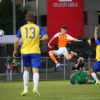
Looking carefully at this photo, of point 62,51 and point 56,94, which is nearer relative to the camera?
point 56,94

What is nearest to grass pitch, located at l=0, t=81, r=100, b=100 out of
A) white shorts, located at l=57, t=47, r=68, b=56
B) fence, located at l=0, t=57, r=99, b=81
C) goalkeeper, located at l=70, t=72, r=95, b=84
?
goalkeeper, located at l=70, t=72, r=95, b=84

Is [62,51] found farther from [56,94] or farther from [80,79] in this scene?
[56,94]

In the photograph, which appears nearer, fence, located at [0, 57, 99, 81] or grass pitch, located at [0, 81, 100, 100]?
grass pitch, located at [0, 81, 100, 100]

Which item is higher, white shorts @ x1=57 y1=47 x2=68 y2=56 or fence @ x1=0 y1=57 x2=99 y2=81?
white shorts @ x1=57 y1=47 x2=68 y2=56

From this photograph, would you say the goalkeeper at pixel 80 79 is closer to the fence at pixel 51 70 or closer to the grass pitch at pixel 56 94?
the grass pitch at pixel 56 94

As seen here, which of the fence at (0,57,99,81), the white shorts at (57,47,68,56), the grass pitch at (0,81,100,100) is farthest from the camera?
the fence at (0,57,99,81)

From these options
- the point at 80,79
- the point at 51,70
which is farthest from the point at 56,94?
the point at 51,70

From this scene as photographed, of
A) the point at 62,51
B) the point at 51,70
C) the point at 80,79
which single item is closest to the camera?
the point at 80,79

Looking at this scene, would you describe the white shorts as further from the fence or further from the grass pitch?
the fence

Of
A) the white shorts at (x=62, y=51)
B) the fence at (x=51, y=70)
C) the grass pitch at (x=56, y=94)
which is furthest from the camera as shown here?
the fence at (x=51, y=70)

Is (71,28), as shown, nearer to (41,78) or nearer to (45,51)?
(45,51)

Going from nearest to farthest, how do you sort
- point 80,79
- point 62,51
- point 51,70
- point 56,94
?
point 56,94, point 80,79, point 62,51, point 51,70

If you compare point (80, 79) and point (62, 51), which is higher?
point (62, 51)

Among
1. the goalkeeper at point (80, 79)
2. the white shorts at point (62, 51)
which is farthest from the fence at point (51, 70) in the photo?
the goalkeeper at point (80, 79)
